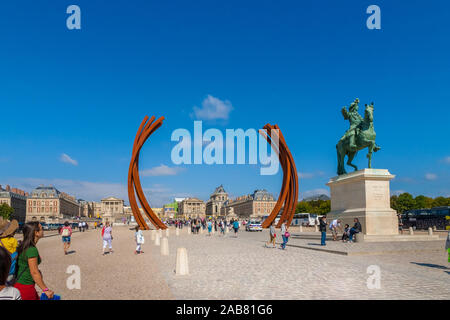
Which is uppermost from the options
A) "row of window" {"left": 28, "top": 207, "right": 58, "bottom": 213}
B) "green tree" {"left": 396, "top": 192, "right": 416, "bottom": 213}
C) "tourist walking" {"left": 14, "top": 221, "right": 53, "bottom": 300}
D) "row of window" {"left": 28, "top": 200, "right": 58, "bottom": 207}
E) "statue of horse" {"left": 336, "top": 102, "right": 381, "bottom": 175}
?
"statue of horse" {"left": 336, "top": 102, "right": 381, "bottom": 175}

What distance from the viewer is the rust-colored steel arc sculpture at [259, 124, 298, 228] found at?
4056 cm

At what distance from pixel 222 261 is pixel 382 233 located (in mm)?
12400

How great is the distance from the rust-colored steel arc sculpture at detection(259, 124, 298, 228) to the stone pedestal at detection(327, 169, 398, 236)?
16.4 m

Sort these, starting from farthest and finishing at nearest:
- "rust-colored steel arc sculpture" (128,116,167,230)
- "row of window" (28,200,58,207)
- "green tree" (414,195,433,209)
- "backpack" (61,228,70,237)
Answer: "row of window" (28,200,58,207) → "green tree" (414,195,433,209) → "rust-colored steel arc sculpture" (128,116,167,230) → "backpack" (61,228,70,237)

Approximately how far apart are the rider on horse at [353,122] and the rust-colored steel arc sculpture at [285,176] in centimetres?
1512

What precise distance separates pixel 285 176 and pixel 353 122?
16670mm

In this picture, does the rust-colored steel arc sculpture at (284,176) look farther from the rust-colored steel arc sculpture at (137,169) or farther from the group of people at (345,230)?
the group of people at (345,230)

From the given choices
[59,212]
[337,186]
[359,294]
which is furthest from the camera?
[59,212]

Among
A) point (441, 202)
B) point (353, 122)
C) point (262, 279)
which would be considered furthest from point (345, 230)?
point (441, 202)

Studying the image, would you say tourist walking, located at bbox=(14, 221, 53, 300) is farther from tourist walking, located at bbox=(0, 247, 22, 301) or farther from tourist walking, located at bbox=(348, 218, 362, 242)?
tourist walking, located at bbox=(348, 218, 362, 242)

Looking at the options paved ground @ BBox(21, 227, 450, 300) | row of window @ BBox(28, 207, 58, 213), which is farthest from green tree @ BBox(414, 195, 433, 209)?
row of window @ BBox(28, 207, 58, 213)

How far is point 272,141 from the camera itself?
139ft
